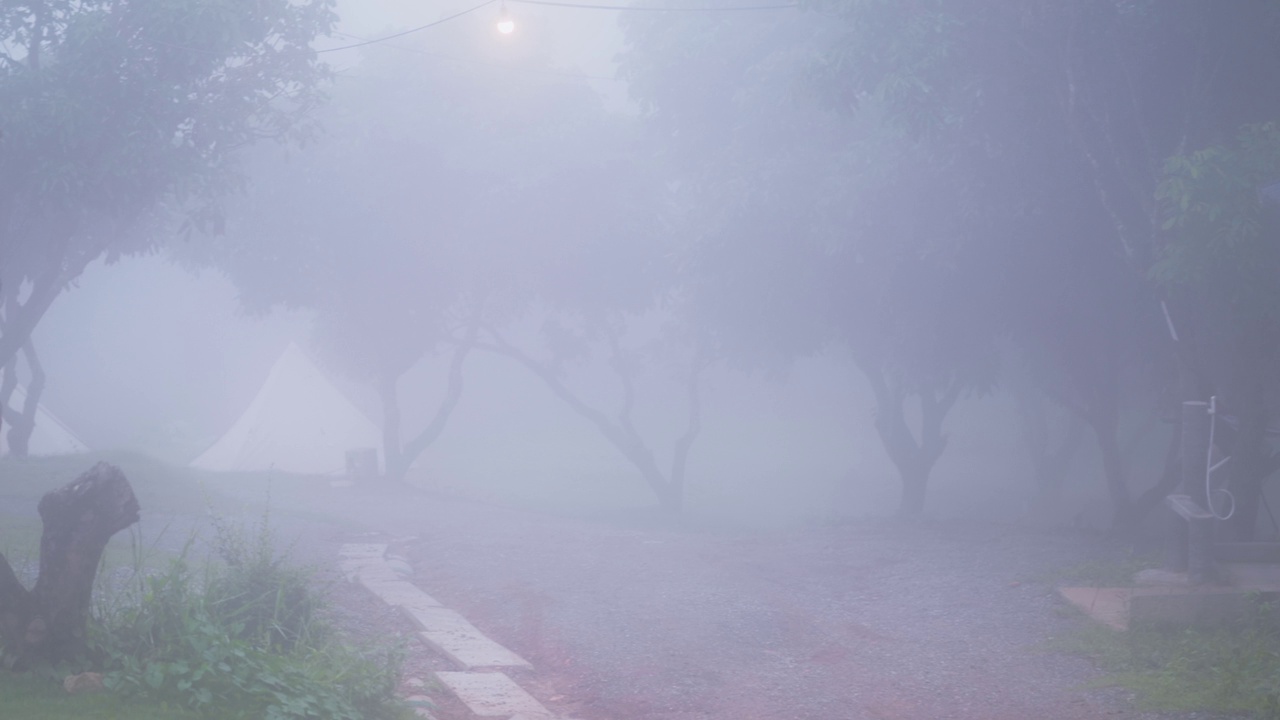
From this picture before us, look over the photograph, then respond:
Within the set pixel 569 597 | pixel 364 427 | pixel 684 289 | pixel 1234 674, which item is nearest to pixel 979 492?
pixel 684 289

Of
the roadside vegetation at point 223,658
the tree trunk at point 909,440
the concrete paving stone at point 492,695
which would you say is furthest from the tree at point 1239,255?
the tree trunk at point 909,440

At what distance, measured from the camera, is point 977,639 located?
323 inches

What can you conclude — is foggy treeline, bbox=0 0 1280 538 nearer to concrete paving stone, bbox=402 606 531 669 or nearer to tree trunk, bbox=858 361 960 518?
tree trunk, bbox=858 361 960 518

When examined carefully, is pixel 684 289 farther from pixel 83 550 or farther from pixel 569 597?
pixel 83 550

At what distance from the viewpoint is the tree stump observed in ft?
18.5

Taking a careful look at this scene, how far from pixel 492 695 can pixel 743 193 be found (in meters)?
10.5

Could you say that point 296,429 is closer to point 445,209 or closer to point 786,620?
point 445,209

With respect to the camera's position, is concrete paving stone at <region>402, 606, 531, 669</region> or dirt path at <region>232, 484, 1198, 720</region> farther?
concrete paving stone at <region>402, 606, 531, 669</region>

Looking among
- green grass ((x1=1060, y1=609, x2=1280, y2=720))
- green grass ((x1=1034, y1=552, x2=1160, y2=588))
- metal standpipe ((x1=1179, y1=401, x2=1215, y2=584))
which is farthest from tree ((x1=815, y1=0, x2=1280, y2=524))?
green grass ((x1=1060, y1=609, x2=1280, y2=720))

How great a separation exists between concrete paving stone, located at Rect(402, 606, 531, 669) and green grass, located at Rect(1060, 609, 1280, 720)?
393 centimetres

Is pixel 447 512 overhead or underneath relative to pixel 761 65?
underneath

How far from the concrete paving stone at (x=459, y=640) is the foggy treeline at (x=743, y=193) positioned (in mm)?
6295

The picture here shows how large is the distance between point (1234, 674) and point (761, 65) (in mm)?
11376

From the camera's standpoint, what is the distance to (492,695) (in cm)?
676
